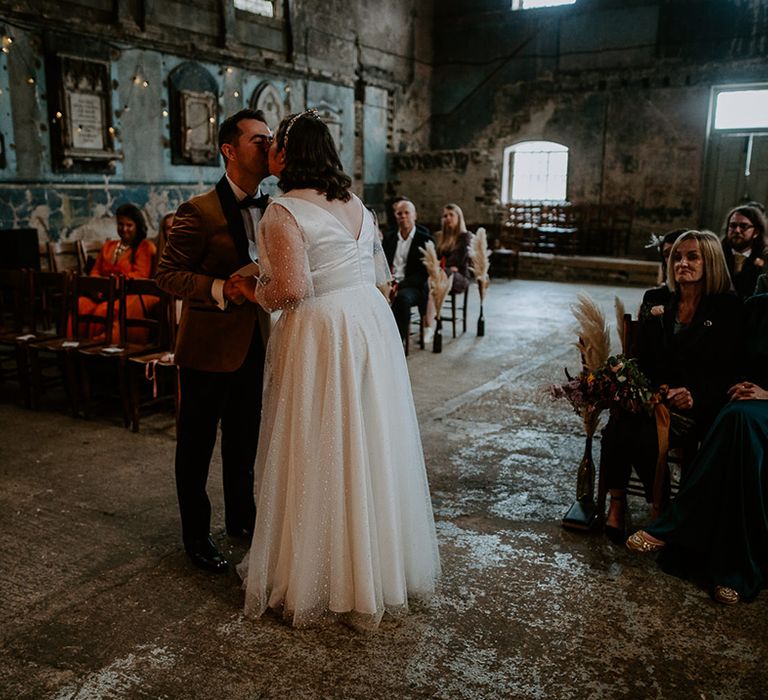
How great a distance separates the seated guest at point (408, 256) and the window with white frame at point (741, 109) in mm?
9626

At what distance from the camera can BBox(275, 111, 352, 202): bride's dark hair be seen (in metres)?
2.40

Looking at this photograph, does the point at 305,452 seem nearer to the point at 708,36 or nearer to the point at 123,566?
the point at 123,566

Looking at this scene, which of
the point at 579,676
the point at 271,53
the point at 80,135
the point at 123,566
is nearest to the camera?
the point at 579,676

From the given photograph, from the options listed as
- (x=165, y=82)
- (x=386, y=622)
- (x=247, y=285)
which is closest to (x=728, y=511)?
(x=386, y=622)

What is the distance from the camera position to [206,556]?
3.01m

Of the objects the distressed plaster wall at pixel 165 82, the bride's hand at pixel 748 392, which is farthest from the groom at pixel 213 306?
the distressed plaster wall at pixel 165 82

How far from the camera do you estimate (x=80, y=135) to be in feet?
29.9

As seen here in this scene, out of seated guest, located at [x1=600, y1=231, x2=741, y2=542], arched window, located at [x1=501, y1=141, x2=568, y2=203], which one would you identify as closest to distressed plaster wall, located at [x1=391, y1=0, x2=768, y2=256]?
arched window, located at [x1=501, y1=141, x2=568, y2=203]

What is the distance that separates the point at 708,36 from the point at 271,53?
841 centimetres

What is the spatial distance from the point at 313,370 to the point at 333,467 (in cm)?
34

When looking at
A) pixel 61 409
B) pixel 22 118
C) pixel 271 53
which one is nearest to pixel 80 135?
pixel 22 118

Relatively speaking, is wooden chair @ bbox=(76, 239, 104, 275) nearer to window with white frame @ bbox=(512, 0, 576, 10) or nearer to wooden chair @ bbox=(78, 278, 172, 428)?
wooden chair @ bbox=(78, 278, 172, 428)

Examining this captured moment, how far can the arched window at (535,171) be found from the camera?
15.7 meters

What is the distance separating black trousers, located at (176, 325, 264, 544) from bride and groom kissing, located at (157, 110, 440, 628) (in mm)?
138
